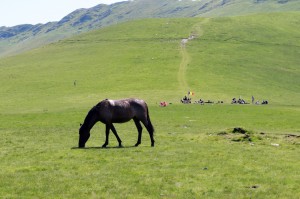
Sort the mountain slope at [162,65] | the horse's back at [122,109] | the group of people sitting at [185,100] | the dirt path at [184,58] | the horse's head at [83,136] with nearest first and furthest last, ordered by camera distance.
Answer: the horse's head at [83,136], the horse's back at [122,109], the group of people sitting at [185,100], the mountain slope at [162,65], the dirt path at [184,58]

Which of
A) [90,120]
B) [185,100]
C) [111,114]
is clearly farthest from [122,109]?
[185,100]

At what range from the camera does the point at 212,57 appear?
134 metres

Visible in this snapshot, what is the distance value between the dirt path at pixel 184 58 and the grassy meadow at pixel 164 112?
29 cm

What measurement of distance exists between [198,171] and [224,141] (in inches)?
483

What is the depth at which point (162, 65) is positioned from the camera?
123562 mm

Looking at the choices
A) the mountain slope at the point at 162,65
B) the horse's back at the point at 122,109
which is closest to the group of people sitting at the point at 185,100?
the mountain slope at the point at 162,65

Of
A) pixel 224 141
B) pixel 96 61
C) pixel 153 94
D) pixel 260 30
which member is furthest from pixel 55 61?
pixel 224 141

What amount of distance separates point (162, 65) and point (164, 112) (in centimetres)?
5922

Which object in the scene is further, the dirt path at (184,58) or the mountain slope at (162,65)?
the dirt path at (184,58)

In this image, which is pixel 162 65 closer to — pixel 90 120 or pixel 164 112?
pixel 164 112

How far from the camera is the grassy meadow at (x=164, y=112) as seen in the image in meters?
16.8

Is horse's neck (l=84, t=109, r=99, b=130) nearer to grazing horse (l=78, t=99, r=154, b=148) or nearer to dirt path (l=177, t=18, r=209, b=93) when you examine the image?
grazing horse (l=78, t=99, r=154, b=148)

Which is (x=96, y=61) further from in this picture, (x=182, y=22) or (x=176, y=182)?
(x=176, y=182)

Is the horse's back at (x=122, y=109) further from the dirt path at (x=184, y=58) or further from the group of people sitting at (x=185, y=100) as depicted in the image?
the dirt path at (x=184, y=58)
